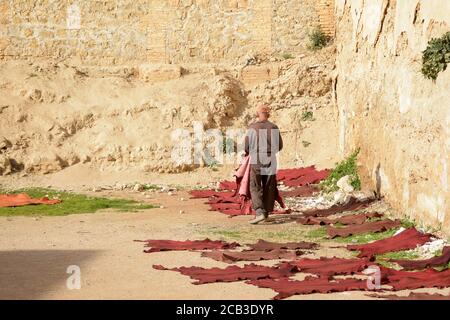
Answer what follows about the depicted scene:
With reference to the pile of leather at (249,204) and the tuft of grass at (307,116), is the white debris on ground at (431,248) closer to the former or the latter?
the pile of leather at (249,204)

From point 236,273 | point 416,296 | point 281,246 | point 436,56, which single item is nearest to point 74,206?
point 281,246

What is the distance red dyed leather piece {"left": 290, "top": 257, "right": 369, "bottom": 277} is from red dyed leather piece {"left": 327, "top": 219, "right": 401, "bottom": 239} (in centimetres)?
185

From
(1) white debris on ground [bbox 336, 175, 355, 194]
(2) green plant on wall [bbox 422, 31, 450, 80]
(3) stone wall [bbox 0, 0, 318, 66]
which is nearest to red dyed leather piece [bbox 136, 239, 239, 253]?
(2) green plant on wall [bbox 422, 31, 450, 80]

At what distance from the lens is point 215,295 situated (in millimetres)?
→ 6789

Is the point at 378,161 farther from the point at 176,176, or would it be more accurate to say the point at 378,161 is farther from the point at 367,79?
the point at 176,176

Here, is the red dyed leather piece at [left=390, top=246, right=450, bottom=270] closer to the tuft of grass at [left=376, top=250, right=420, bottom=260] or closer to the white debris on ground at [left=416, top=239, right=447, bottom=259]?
the white debris on ground at [left=416, top=239, right=447, bottom=259]

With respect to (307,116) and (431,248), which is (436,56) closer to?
(431,248)

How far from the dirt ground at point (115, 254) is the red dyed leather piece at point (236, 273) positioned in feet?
0.40

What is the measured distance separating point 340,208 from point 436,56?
3563 millimetres

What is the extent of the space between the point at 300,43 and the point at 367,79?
655cm

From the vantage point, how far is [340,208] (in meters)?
12.2

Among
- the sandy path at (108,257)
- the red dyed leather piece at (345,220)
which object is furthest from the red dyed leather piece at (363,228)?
the sandy path at (108,257)

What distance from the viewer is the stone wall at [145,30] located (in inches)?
775

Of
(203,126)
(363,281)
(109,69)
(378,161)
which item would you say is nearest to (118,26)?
(109,69)
